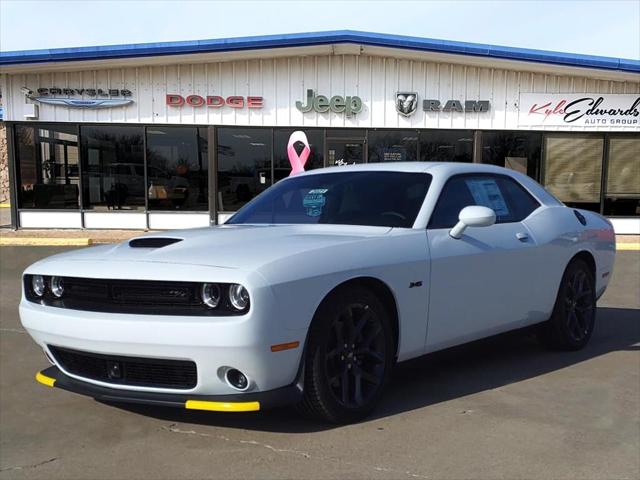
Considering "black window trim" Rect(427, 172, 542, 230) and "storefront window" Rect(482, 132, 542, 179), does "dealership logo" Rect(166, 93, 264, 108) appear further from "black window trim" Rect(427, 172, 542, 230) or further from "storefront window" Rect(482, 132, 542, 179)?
"black window trim" Rect(427, 172, 542, 230)

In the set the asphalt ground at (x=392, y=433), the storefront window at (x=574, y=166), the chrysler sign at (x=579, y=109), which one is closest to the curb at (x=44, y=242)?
the asphalt ground at (x=392, y=433)

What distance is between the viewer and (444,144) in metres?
14.9

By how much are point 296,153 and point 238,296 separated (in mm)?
12229

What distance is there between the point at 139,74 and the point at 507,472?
13786mm

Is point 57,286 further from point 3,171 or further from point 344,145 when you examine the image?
point 3,171

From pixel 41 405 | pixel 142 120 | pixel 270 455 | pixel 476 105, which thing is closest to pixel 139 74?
pixel 142 120

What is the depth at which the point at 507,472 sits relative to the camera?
280cm

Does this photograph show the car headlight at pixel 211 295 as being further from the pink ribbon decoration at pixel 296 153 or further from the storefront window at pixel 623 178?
the storefront window at pixel 623 178

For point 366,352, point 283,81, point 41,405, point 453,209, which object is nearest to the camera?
point 366,352

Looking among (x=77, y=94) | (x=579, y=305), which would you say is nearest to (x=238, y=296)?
(x=579, y=305)

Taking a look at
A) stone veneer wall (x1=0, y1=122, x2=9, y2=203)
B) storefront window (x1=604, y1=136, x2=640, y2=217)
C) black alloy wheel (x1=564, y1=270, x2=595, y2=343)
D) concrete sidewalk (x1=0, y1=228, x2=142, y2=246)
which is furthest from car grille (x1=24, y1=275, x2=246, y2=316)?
stone veneer wall (x1=0, y1=122, x2=9, y2=203)

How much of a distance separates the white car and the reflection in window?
36.8 ft

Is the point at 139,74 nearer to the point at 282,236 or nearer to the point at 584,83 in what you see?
the point at 584,83

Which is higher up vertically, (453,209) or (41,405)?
(453,209)
